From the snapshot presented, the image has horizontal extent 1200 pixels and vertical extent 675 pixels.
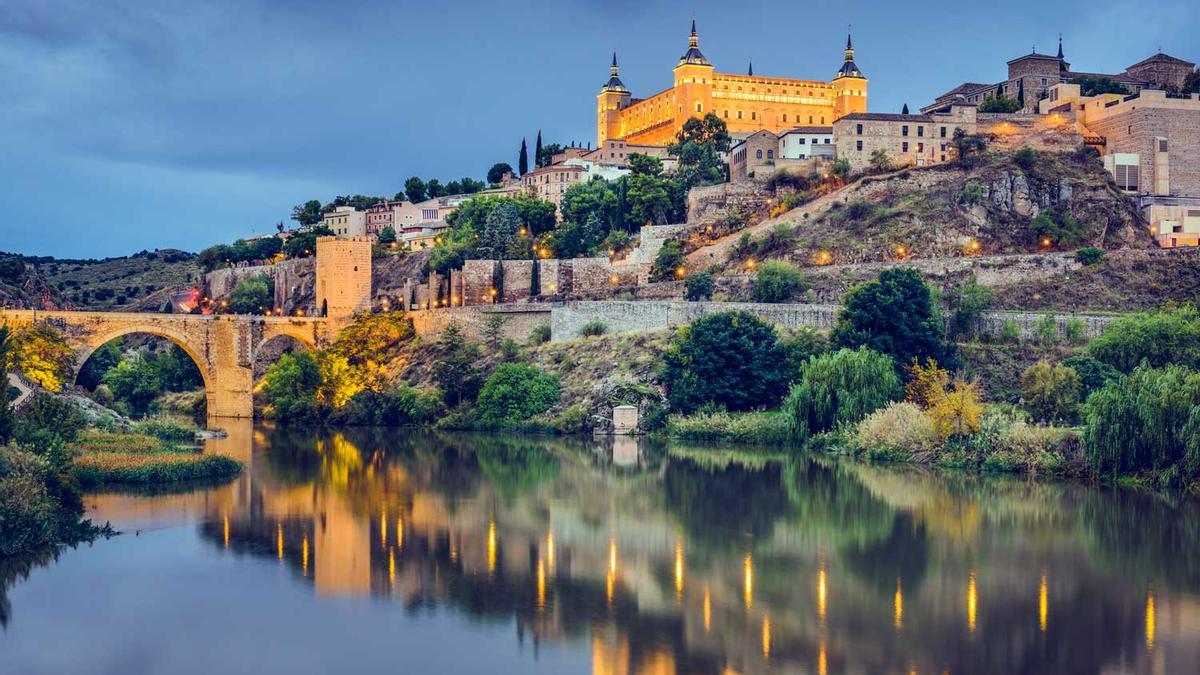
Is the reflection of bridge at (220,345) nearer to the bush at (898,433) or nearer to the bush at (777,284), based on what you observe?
the bush at (777,284)

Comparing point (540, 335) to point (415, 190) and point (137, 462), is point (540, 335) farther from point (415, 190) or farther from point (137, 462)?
point (415, 190)

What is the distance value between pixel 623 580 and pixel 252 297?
6697 cm

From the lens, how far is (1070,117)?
71562 mm

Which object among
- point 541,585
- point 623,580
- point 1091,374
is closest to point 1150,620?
point 623,580

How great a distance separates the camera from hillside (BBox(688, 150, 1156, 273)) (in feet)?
207

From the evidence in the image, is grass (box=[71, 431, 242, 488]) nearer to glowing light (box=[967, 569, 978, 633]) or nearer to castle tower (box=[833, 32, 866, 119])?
glowing light (box=[967, 569, 978, 633])

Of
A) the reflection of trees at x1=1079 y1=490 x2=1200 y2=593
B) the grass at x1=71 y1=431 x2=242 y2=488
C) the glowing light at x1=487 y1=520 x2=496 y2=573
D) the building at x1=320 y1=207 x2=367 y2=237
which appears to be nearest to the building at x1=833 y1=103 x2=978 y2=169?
the reflection of trees at x1=1079 y1=490 x2=1200 y2=593

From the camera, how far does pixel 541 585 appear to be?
70.9 ft

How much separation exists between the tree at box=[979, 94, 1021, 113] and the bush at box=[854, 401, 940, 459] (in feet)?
136

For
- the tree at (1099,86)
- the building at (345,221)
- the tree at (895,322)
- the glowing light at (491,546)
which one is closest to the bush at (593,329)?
the tree at (895,322)

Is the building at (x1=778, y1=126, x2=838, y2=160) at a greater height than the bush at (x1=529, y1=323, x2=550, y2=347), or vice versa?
the building at (x1=778, y1=126, x2=838, y2=160)

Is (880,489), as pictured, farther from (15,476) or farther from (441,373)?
(441,373)

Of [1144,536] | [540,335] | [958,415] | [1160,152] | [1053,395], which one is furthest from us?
[1160,152]

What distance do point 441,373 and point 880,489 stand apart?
89.8 feet
